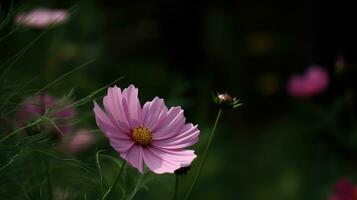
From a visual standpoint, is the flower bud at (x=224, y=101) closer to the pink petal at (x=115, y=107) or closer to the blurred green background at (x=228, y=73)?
the pink petal at (x=115, y=107)

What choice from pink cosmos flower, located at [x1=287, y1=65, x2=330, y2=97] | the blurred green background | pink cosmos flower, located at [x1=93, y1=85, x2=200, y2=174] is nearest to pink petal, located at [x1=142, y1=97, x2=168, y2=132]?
pink cosmos flower, located at [x1=93, y1=85, x2=200, y2=174]

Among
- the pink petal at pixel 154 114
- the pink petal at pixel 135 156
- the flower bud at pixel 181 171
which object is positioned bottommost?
the flower bud at pixel 181 171

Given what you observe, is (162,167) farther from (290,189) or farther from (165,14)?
(165,14)

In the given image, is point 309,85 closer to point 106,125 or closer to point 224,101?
point 224,101

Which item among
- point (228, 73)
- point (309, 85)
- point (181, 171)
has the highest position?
point (181, 171)

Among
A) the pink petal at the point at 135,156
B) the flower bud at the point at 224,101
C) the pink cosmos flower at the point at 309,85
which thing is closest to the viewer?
the pink petal at the point at 135,156

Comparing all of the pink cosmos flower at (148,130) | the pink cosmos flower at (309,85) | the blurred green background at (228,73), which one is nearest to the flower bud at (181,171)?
the pink cosmos flower at (148,130)

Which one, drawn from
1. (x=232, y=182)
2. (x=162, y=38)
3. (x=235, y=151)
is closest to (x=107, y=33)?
(x=162, y=38)

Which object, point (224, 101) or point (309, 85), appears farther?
point (309, 85)

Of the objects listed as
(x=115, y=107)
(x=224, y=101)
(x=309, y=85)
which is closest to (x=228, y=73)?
(x=309, y=85)
